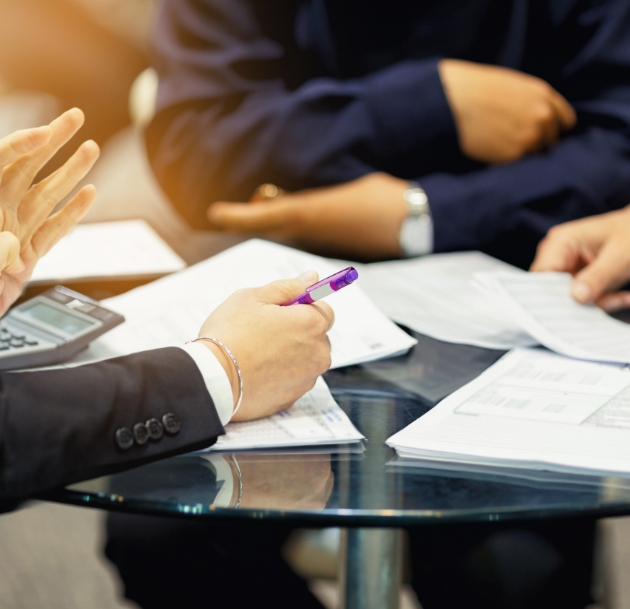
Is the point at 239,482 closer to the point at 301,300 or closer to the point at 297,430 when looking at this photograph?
the point at 297,430

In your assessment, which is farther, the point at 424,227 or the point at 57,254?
the point at 424,227

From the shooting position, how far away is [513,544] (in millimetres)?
808

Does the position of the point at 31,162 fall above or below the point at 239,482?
above

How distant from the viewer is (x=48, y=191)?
2.15 feet

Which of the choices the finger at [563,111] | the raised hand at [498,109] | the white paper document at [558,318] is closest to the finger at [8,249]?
the white paper document at [558,318]

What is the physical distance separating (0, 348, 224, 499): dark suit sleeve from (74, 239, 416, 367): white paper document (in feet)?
0.52

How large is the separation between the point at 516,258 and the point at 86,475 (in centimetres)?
92

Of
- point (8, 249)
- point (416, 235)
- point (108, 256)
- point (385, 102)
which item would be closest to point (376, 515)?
point (8, 249)

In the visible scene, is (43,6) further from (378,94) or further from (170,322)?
(170,322)

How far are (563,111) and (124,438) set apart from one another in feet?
3.49

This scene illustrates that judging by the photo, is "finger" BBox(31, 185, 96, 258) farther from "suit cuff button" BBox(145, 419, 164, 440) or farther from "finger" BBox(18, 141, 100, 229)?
"suit cuff button" BBox(145, 419, 164, 440)

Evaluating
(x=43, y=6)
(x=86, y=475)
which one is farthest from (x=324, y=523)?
(x=43, y=6)

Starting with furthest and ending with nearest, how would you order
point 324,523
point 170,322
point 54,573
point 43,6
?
point 43,6
point 54,573
point 170,322
point 324,523

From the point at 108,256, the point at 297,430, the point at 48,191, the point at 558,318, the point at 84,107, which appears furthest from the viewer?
the point at 84,107
